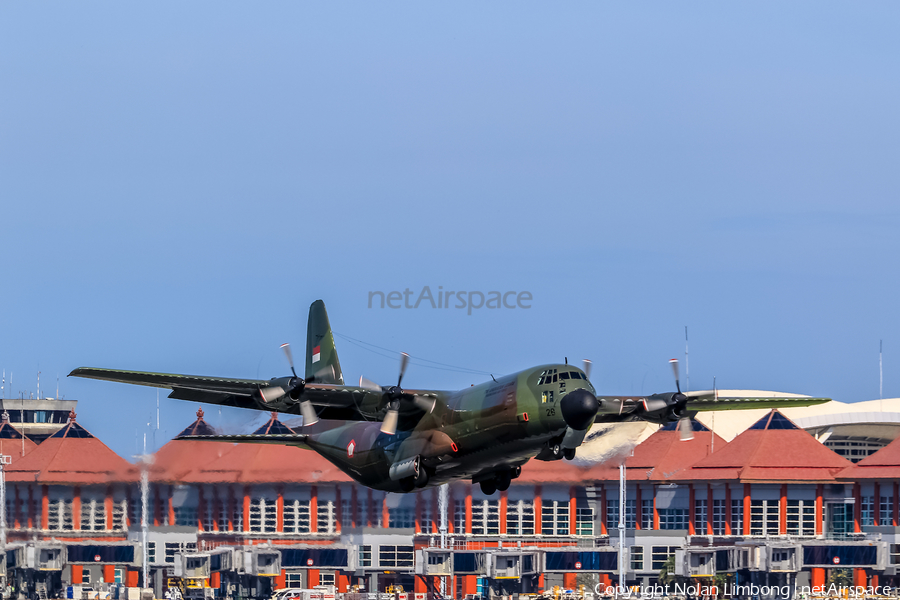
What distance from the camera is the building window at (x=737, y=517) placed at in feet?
383

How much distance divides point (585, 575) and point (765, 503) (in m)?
18.0

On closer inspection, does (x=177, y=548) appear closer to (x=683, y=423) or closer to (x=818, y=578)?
(x=818, y=578)

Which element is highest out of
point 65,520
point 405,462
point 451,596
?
point 405,462

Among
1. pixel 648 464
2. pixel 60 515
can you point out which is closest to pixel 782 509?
pixel 648 464

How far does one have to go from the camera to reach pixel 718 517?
387 feet

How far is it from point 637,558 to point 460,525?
Answer: 1682cm

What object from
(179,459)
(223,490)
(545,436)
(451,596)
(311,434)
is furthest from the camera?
(451,596)

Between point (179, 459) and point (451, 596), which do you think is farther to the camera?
point (451, 596)

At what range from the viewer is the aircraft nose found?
4541 cm

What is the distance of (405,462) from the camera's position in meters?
51.7

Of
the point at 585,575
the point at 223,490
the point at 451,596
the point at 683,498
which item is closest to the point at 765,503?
the point at 683,498

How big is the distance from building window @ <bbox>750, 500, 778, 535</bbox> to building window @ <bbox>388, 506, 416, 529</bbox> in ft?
104

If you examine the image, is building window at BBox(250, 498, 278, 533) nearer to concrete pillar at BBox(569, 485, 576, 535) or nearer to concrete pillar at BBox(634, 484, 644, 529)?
concrete pillar at BBox(569, 485, 576, 535)

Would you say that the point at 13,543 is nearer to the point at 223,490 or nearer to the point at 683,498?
the point at 223,490
